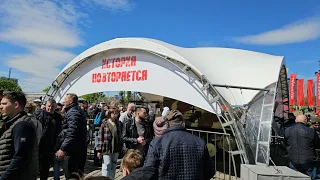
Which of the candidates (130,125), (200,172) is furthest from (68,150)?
(200,172)

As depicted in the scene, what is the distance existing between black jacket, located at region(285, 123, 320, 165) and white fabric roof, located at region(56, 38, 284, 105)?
1.95 meters

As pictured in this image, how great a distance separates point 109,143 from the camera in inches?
198

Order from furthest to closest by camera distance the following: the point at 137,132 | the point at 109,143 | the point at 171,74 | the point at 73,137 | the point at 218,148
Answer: the point at 218,148
the point at 171,74
the point at 137,132
the point at 109,143
the point at 73,137

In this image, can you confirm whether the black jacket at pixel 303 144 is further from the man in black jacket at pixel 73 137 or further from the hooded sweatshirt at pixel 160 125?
the man in black jacket at pixel 73 137

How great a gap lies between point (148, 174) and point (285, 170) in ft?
10.1

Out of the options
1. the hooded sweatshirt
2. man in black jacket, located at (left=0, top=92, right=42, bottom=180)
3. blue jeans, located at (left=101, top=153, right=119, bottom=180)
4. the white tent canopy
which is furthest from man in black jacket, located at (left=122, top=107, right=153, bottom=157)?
man in black jacket, located at (left=0, top=92, right=42, bottom=180)

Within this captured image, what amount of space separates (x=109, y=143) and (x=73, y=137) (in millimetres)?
869

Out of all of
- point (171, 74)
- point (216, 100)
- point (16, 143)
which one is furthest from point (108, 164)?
point (171, 74)

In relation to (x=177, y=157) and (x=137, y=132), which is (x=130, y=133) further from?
(x=177, y=157)

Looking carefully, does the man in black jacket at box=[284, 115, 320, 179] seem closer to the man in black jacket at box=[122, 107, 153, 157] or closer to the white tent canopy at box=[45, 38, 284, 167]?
the white tent canopy at box=[45, 38, 284, 167]

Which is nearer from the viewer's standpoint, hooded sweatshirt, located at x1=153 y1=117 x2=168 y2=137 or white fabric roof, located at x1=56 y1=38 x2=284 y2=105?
hooded sweatshirt, located at x1=153 y1=117 x2=168 y2=137

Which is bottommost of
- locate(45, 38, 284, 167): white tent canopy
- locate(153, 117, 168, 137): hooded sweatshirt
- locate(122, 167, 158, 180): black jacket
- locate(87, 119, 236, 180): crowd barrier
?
locate(87, 119, 236, 180): crowd barrier

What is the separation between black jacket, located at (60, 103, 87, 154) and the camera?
4.30m

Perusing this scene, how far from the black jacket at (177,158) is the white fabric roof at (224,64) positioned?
4139 millimetres
